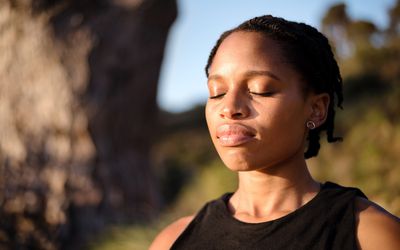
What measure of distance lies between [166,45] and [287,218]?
8.53 meters

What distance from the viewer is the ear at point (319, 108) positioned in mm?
1938

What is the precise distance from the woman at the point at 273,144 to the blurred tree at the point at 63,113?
5430 millimetres

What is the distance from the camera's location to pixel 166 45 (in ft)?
33.2

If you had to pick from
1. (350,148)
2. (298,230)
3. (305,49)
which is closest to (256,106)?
(305,49)

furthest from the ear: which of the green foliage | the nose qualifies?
the green foliage

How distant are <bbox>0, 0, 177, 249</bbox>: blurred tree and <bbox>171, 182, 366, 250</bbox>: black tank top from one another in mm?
5361

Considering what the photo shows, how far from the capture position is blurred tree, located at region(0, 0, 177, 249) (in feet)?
24.7

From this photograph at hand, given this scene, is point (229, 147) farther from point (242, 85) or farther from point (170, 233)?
point (170, 233)

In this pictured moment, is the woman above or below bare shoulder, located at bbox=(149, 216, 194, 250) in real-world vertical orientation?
above

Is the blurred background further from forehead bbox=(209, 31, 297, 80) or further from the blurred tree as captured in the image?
forehead bbox=(209, 31, 297, 80)

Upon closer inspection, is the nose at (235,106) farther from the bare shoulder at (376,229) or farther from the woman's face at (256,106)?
the bare shoulder at (376,229)

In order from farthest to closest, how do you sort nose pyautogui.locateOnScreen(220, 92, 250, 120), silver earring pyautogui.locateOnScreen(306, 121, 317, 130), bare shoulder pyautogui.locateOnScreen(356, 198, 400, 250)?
silver earring pyautogui.locateOnScreen(306, 121, 317, 130), nose pyautogui.locateOnScreen(220, 92, 250, 120), bare shoulder pyautogui.locateOnScreen(356, 198, 400, 250)

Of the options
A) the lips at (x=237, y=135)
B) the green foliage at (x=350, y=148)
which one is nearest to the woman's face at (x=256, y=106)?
the lips at (x=237, y=135)

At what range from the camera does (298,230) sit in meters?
1.78
